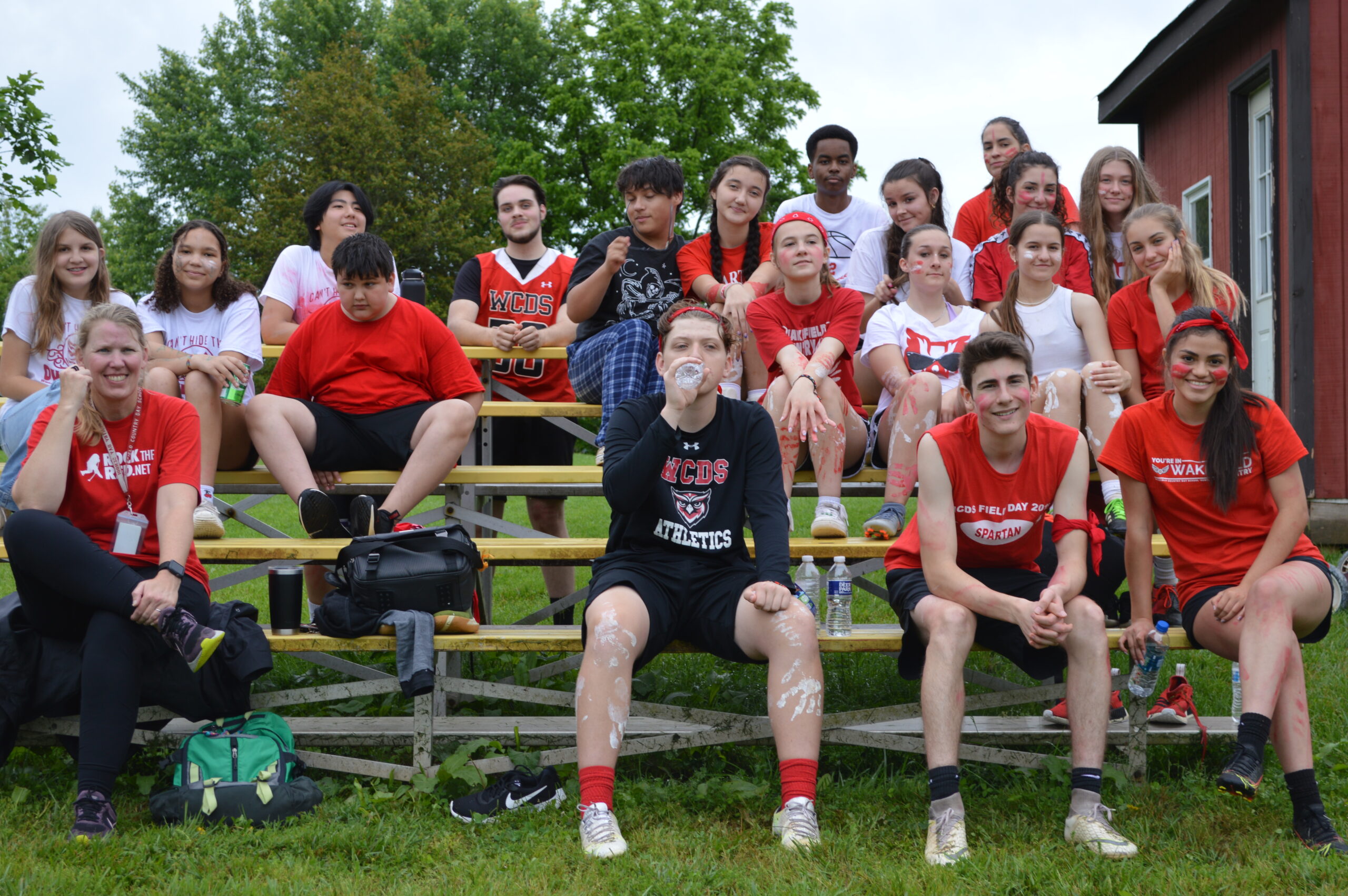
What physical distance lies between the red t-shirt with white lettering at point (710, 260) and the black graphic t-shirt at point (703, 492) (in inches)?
68.9

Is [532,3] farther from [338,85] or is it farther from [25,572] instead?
[25,572]

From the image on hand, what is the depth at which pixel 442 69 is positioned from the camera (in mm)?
31016

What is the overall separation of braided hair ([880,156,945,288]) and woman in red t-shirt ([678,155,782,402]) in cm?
61

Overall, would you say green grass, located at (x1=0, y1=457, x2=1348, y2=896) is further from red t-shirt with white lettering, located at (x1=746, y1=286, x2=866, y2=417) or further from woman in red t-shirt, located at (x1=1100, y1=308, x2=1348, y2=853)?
red t-shirt with white lettering, located at (x1=746, y1=286, x2=866, y2=417)

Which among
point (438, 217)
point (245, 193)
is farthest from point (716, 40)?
point (245, 193)

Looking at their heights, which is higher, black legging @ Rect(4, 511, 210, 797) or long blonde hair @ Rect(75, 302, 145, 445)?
long blonde hair @ Rect(75, 302, 145, 445)

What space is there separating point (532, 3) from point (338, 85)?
33.0 feet

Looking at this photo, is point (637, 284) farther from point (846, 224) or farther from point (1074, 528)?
point (1074, 528)

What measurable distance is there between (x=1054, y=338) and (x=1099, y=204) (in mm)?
1002

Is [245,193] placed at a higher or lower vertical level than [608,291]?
higher

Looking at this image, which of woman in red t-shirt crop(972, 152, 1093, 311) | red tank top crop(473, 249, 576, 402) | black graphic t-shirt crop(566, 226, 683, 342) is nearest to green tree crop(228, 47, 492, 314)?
red tank top crop(473, 249, 576, 402)

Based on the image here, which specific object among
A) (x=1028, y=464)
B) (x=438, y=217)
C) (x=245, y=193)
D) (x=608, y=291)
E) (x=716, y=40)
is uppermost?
(x=716, y=40)

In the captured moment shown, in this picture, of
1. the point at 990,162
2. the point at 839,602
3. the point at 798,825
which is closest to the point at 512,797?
the point at 798,825

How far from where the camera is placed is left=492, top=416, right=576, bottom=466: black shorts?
19.4 feet
